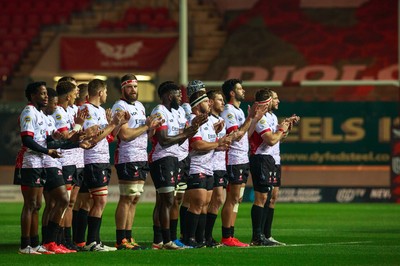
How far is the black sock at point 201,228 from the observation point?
16438 mm

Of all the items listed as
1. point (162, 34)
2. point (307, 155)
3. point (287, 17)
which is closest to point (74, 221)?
point (307, 155)

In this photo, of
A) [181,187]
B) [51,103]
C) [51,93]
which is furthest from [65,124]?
[181,187]

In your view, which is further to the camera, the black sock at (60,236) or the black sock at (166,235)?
the black sock at (60,236)

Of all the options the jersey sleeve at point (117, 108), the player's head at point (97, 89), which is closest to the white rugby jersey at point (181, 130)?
the jersey sleeve at point (117, 108)

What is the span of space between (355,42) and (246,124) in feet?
71.7

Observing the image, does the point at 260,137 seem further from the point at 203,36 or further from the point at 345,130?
the point at 203,36

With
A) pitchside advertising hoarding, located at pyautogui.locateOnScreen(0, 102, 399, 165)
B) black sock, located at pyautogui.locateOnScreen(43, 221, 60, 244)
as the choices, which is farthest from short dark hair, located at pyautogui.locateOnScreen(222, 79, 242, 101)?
pitchside advertising hoarding, located at pyautogui.locateOnScreen(0, 102, 399, 165)

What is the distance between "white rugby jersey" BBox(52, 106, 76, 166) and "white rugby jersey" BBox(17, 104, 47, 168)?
0.36m

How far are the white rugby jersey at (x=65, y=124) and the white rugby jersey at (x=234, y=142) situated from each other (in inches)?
89.4

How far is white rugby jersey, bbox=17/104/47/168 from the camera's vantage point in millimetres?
14993

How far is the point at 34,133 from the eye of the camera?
15070mm

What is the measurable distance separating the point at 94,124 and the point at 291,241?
3.86 m

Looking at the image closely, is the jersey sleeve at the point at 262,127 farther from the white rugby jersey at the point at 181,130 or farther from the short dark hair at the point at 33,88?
the short dark hair at the point at 33,88

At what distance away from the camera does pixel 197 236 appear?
A: 16562 millimetres
